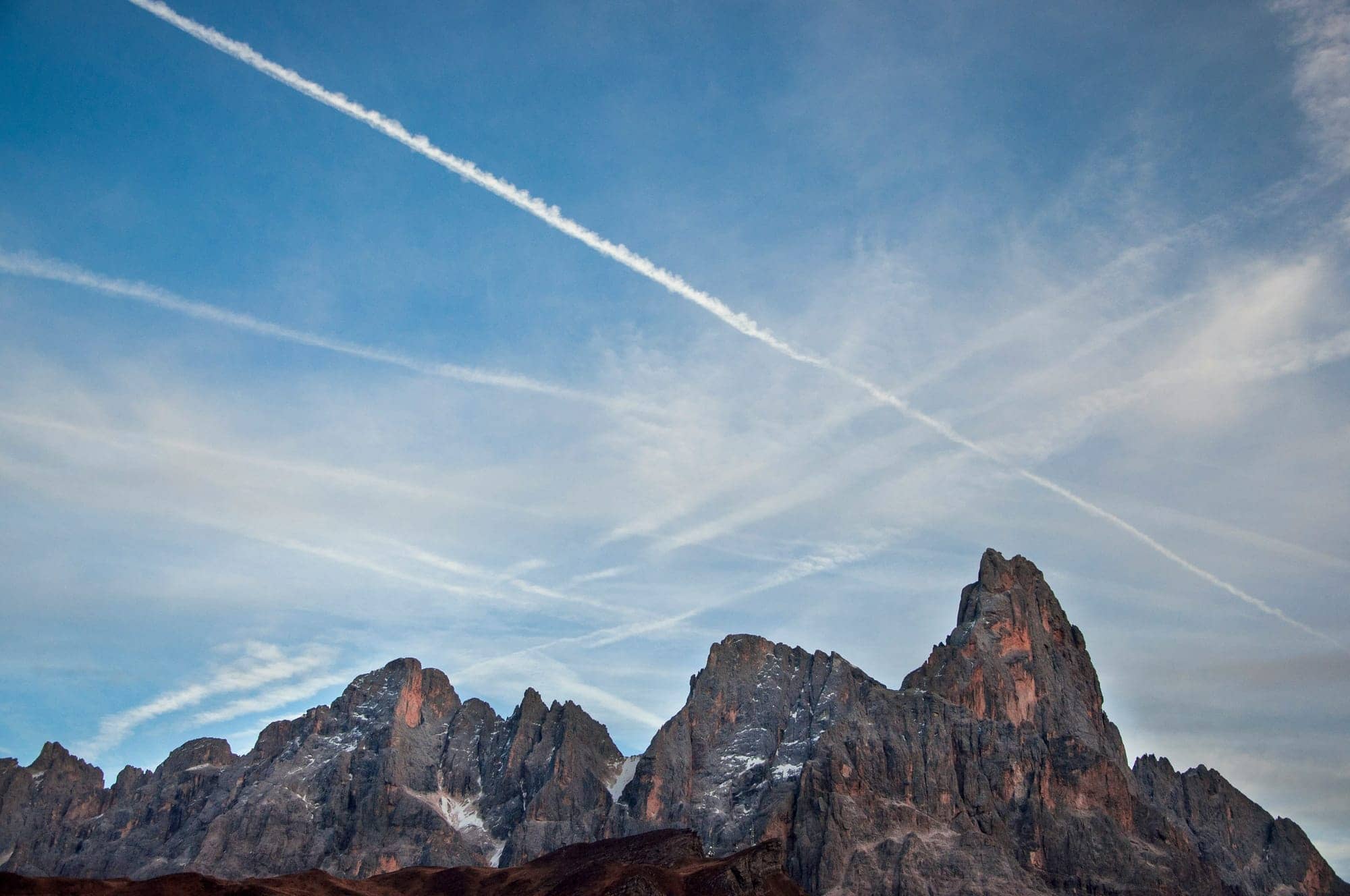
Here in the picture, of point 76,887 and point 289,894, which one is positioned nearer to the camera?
point 76,887

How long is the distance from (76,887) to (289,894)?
28546 mm

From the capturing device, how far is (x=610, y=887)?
18450 centimetres

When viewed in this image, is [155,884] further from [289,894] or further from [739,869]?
[739,869]

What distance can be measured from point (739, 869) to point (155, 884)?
85976mm

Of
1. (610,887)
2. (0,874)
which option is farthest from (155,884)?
(610,887)

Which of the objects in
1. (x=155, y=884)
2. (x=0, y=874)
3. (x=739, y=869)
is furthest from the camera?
(x=739, y=869)

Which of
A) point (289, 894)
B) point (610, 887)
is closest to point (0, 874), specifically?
point (289, 894)

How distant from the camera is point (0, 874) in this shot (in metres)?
155

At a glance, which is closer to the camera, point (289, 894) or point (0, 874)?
point (0, 874)

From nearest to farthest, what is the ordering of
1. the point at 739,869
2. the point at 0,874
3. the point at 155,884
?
the point at 0,874 → the point at 155,884 → the point at 739,869

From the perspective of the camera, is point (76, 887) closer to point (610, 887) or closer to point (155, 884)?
point (155, 884)

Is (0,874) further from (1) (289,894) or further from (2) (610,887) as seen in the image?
(2) (610,887)

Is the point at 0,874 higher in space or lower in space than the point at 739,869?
lower

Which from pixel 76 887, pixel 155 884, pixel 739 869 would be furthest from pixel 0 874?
pixel 739 869
